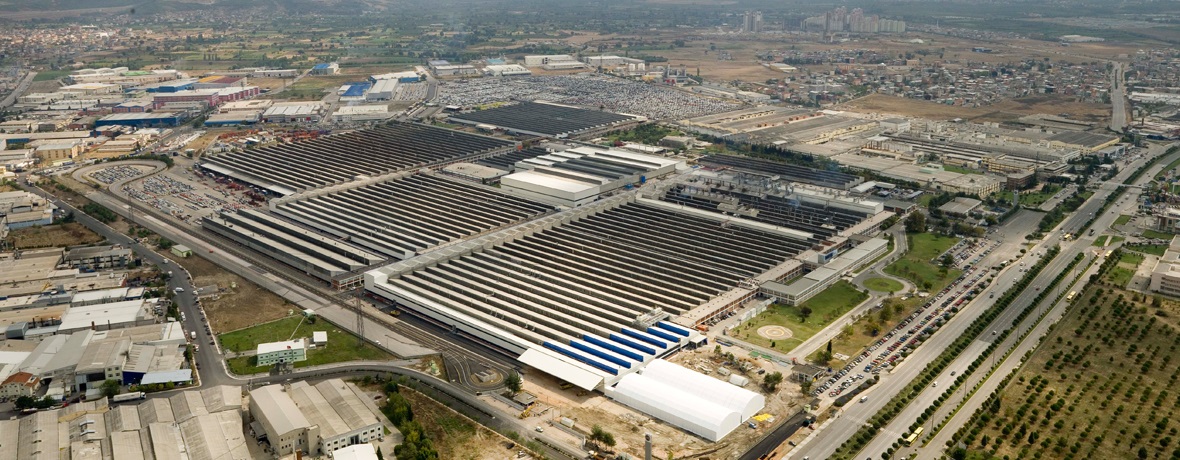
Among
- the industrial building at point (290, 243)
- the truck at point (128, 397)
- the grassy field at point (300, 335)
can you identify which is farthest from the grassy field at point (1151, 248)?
the truck at point (128, 397)

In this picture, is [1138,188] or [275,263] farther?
[1138,188]

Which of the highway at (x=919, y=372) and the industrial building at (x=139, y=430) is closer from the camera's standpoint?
the industrial building at (x=139, y=430)

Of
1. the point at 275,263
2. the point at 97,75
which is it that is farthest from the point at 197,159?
the point at 97,75

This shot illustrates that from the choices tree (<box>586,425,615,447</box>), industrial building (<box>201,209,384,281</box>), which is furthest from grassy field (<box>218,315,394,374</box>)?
tree (<box>586,425,615,447</box>)

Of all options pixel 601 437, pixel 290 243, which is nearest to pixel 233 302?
pixel 290 243

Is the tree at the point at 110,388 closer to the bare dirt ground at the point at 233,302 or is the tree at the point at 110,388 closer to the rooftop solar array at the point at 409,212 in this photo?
the bare dirt ground at the point at 233,302

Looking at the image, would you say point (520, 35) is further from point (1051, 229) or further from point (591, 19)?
point (1051, 229)
